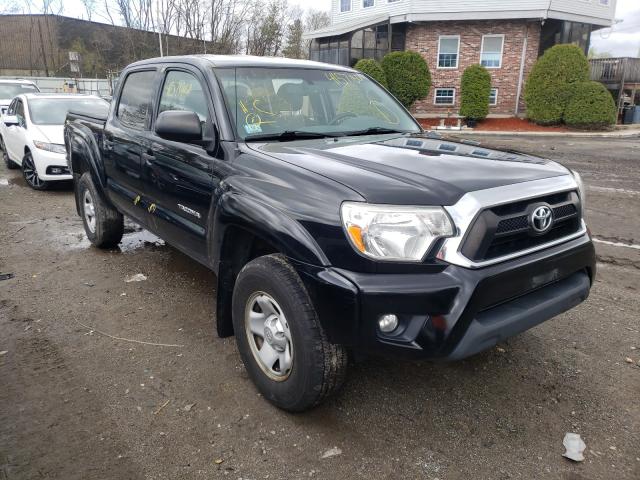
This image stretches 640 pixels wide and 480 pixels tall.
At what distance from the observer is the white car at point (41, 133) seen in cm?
848

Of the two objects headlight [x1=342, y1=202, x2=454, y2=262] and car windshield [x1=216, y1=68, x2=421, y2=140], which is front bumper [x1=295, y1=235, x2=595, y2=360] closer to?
headlight [x1=342, y1=202, x2=454, y2=262]

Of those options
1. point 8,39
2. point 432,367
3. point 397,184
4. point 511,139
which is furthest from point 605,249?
point 8,39

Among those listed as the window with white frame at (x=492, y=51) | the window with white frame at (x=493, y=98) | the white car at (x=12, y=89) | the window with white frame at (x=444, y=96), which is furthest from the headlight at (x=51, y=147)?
the window with white frame at (x=492, y=51)

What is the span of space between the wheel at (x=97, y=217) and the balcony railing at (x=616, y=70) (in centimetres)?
2415

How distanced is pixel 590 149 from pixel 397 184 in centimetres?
1388

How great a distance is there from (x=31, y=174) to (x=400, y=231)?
8522 mm

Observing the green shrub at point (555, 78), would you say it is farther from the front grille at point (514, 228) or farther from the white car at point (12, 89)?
the front grille at point (514, 228)

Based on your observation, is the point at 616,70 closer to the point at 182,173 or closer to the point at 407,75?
the point at 407,75

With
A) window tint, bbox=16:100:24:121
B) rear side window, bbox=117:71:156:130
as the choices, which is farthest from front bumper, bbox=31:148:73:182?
rear side window, bbox=117:71:156:130

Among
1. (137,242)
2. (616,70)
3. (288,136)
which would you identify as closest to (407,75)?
(616,70)

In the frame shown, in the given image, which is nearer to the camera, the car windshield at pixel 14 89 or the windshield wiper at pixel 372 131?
the windshield wiper at pixel 372 131

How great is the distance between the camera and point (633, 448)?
2.60 meters

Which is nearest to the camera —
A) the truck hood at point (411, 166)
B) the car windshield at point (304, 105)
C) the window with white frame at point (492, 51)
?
the truck hood at point (411, 166)

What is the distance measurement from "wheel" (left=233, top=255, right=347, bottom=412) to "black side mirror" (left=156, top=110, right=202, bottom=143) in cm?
97
